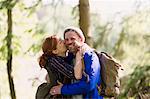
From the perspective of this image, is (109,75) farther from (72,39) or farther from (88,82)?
(72,39)

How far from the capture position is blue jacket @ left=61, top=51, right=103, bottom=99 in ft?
12.7

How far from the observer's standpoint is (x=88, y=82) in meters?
3.90

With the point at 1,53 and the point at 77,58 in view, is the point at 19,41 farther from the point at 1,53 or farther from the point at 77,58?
the point at 77,58

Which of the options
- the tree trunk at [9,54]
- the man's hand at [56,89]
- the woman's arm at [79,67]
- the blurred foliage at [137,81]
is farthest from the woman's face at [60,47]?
the tree trunk at [9,54]

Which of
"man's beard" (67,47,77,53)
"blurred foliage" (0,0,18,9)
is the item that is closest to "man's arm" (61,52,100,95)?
"man's beard" (67,47,77,53)

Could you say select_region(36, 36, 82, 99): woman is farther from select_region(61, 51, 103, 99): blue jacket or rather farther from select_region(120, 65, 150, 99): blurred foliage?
select_region(120, 65, 150, 99): blurred foliage

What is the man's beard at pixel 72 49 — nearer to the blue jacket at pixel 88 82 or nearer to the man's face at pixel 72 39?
the man's face at pixel 72 39

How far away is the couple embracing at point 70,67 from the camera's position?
391cm

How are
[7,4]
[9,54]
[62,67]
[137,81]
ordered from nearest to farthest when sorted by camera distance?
[62,67], [137,81], [7,4], [9,54]

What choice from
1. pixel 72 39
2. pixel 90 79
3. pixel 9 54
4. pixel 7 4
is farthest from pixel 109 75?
pixel 9 54

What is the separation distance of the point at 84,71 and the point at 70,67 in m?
0.15

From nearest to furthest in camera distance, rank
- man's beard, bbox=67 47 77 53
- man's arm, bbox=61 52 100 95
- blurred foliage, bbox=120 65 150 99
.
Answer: man's arm, bbox=61 52 100 95
man's beard, bbox=67 47 77 53
blurred foliage, bbox=120 65 150 99

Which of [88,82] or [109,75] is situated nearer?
[88,82]

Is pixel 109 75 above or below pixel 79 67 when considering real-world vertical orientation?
below
